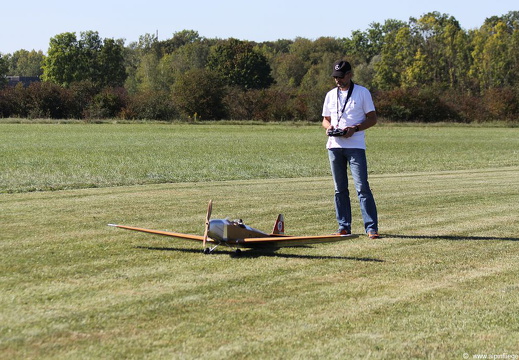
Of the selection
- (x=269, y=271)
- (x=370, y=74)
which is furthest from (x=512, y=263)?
(x=370, y=74)

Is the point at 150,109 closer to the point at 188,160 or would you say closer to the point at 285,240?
the point at 188,160

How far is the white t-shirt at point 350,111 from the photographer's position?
9.33m

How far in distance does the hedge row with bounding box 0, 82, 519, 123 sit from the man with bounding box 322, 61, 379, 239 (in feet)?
201

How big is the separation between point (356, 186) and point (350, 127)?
87cm

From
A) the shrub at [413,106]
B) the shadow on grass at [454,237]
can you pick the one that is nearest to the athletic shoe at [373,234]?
the shadow on grass at [454,237]

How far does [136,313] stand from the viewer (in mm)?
5727

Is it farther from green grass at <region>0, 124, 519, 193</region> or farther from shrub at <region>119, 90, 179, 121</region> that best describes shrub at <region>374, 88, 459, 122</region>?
green grass at <region>0, 124, 519, 193</region>

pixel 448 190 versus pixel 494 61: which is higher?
pixel 494 61

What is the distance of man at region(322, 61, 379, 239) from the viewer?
365 inches

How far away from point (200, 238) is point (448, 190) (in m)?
9.05

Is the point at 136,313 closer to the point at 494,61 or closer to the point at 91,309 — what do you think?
the point at 91,309

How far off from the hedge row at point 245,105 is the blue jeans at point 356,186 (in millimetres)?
61121

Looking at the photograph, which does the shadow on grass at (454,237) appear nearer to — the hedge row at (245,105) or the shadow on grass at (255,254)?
the shadow on grass at (255,254)

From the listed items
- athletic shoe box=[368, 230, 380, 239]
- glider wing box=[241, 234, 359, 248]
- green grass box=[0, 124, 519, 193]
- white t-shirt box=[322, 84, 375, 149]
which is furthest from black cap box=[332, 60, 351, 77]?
green grass box=[0, 124, 519, 193]
